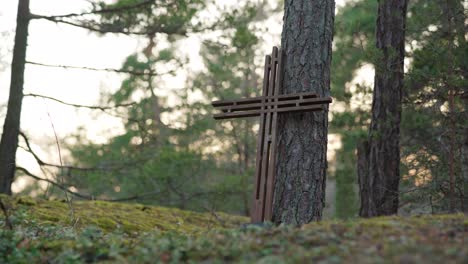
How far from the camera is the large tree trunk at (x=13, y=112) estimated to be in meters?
10.2

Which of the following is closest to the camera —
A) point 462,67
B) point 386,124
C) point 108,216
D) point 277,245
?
point 277,245

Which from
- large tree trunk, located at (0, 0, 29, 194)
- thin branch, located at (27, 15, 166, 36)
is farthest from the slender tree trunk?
large tree trunk, located at (0, 0, 29, 194)

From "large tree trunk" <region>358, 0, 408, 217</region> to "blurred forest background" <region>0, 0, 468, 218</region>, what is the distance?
0.36 m

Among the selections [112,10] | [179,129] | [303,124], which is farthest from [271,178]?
[179,129]

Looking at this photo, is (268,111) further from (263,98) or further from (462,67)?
(462,67)

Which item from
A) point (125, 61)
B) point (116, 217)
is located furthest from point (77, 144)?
point (116, 217)

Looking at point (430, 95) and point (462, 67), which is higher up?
point (462, 67)

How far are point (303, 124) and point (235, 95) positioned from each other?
14431 millimetres

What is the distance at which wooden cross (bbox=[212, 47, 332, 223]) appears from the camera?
5832 millimetres

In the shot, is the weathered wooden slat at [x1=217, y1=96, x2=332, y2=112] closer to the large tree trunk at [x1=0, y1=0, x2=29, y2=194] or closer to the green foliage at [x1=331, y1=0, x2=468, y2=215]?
the green foliage at [x1=331, y1=0, x2=468, y2=215]

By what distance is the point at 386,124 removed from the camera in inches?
376

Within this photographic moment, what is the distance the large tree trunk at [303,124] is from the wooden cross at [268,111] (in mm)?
90

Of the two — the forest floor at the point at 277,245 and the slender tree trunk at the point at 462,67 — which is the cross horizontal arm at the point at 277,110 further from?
the slender tree trunk at the point at 462,67

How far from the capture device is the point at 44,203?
955cm
